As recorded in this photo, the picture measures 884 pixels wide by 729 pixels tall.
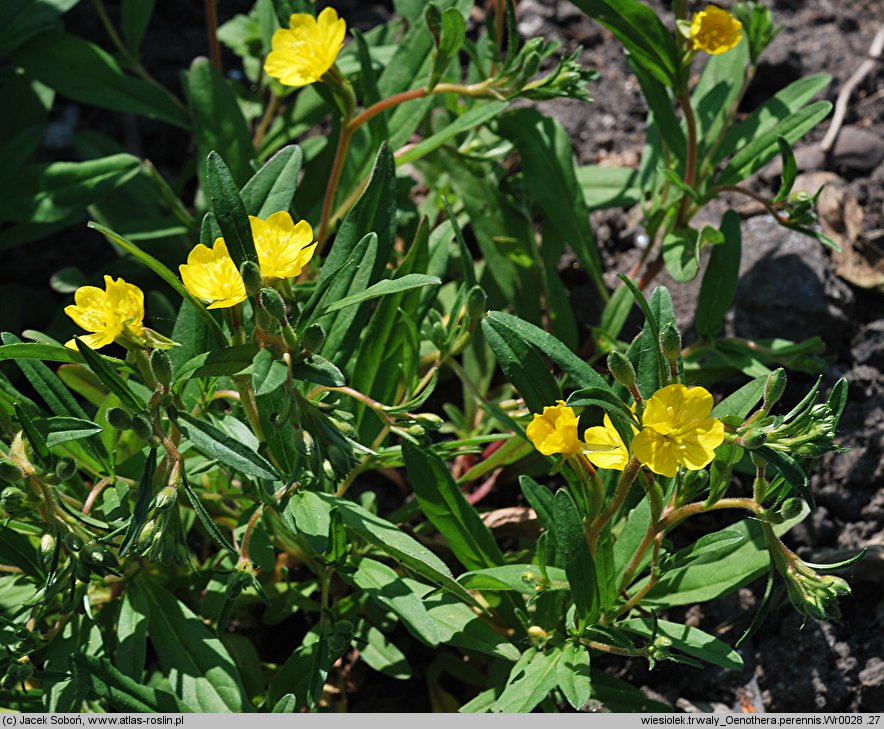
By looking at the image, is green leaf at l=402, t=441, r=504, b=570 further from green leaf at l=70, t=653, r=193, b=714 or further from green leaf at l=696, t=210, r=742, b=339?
green leaf at l=696, t=210, r=742, b=339

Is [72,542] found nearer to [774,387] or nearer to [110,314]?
[110,314]

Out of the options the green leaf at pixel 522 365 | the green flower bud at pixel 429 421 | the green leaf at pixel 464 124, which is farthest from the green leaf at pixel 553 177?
the green flower bud at pixel 429 421

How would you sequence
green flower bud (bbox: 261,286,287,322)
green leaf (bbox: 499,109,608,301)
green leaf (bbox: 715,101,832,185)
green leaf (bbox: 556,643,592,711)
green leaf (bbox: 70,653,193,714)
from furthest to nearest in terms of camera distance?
green leaf (bbox: 499,109,608,301) → green leaf (bbox: 715,101,832,185) → green leaf (bbox: 70,653,193,714) → green leaf (bbox: 556,643,592,711) → green flower bud (bbox: 261,286,287,322)

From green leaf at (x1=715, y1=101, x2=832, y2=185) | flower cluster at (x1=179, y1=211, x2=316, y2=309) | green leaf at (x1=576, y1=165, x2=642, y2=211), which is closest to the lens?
flower cluster at (x1=179, y1=211, x2=316, y2=309)

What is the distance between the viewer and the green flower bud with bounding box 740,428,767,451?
6.28 feet

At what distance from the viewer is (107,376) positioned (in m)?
2.05

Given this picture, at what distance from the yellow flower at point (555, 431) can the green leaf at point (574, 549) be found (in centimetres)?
20

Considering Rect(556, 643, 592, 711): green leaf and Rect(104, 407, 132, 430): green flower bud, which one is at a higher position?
Rect(104, 407, 132, 430): green flower bud

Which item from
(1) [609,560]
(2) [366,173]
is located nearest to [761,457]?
(1) [609,560]

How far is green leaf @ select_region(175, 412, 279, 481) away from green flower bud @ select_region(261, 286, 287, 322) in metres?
0.33

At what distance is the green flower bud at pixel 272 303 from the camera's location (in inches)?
72.5

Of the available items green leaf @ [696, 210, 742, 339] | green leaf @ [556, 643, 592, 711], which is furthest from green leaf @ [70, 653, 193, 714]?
green leaf @ [696, 210, 742, 339]

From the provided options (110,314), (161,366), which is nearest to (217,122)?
(110,314)

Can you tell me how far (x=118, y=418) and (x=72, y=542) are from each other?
0.33m
